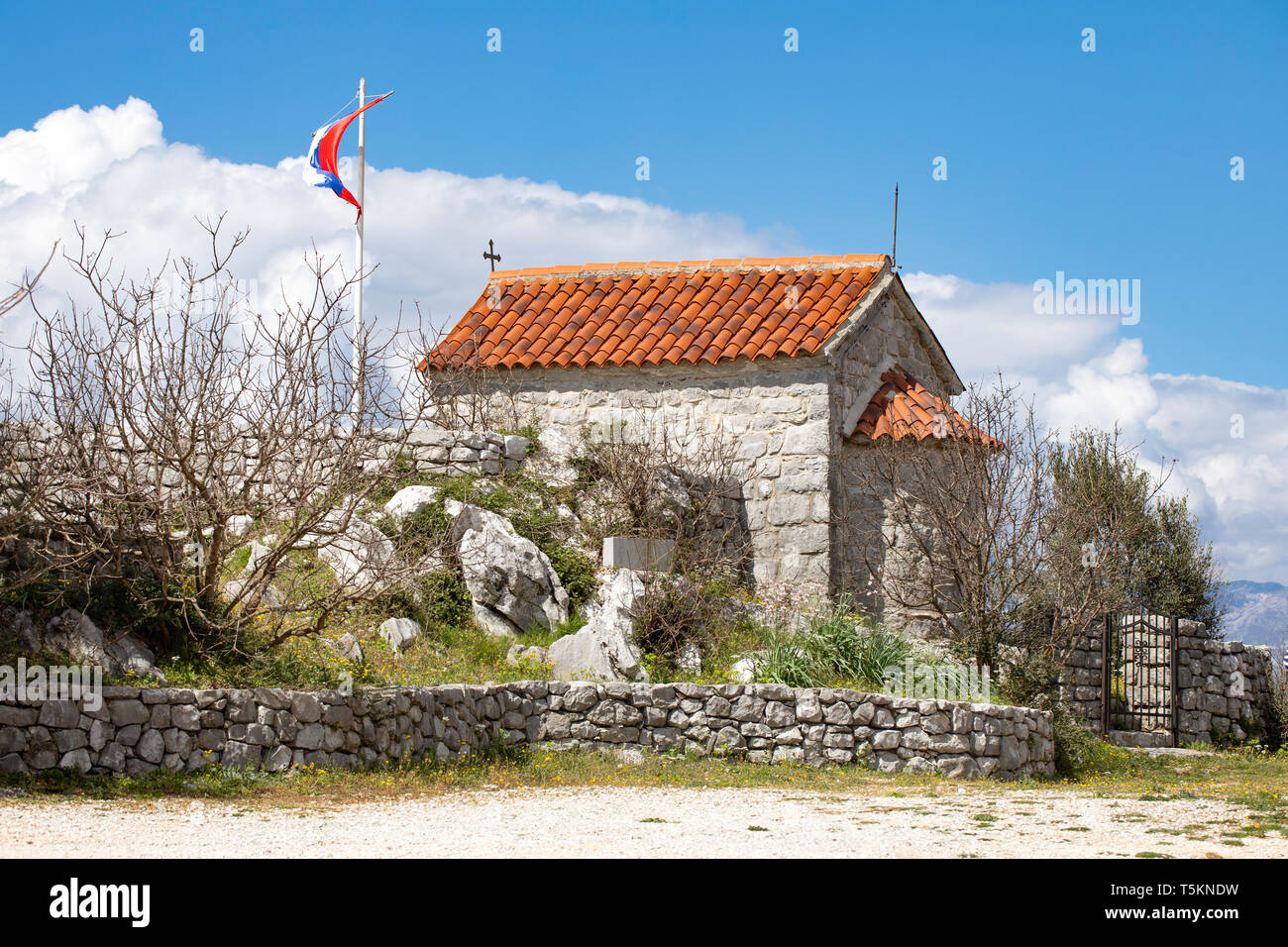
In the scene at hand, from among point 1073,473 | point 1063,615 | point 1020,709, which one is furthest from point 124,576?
point 1073,473

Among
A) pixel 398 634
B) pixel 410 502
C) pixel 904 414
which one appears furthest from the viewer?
pixel 904 414

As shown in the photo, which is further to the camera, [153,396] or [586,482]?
[586,482]

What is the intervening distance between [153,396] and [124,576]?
1426 millimetres

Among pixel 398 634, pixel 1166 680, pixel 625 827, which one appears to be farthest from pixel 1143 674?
pixel 625 827

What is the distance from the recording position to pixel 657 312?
56.4 ft

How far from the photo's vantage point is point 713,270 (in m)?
17.8

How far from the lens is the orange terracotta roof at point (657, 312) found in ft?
52.4

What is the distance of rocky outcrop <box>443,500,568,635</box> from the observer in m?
12.5

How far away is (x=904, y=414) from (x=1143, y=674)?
5208mm

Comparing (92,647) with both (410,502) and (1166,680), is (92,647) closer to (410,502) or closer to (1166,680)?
(410,502)

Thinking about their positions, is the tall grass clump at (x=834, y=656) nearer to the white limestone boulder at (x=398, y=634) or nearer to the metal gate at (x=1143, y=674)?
the white limestone boulder at (x=398, y=634)

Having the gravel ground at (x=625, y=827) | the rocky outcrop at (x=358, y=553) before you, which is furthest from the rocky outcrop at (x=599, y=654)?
the gravel ground at (x=625, y=827)

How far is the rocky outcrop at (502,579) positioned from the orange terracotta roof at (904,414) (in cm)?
499
